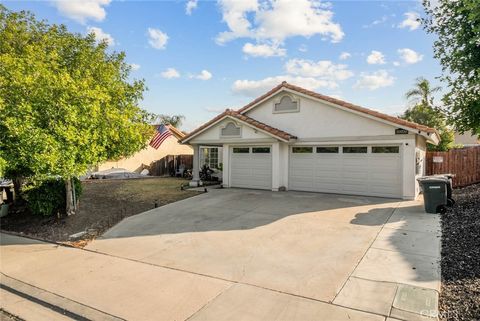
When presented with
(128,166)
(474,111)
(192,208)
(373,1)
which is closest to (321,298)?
(192,208)

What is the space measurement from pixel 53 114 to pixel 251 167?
31.1 feet

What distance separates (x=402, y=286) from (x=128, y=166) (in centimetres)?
2423

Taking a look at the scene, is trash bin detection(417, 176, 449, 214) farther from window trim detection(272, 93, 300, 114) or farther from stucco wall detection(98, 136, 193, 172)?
stucco wall detection(98, 136, 193, 172)

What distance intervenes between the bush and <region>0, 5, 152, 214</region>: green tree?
1.51 ft

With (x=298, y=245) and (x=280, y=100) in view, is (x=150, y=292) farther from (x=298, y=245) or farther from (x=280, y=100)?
(x=280, y=100)

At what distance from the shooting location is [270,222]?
8.62m

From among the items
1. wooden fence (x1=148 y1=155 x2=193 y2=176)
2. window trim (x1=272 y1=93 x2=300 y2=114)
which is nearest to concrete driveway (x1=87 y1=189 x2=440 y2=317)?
window trim (x1=272 y1=93 x2=300 y2=114)

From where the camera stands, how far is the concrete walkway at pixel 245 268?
4086mm

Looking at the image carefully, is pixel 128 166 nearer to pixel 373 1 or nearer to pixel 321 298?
pixel 373 1

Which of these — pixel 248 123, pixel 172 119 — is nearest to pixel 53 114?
pixel 248 123

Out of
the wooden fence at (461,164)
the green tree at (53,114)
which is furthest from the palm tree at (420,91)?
the green tree at (53,114)

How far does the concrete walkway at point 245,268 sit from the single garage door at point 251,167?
5.42 metres

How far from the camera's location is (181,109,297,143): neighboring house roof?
45.3ft

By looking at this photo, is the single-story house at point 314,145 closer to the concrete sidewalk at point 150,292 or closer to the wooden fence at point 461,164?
the wooden fence at point 461,164
